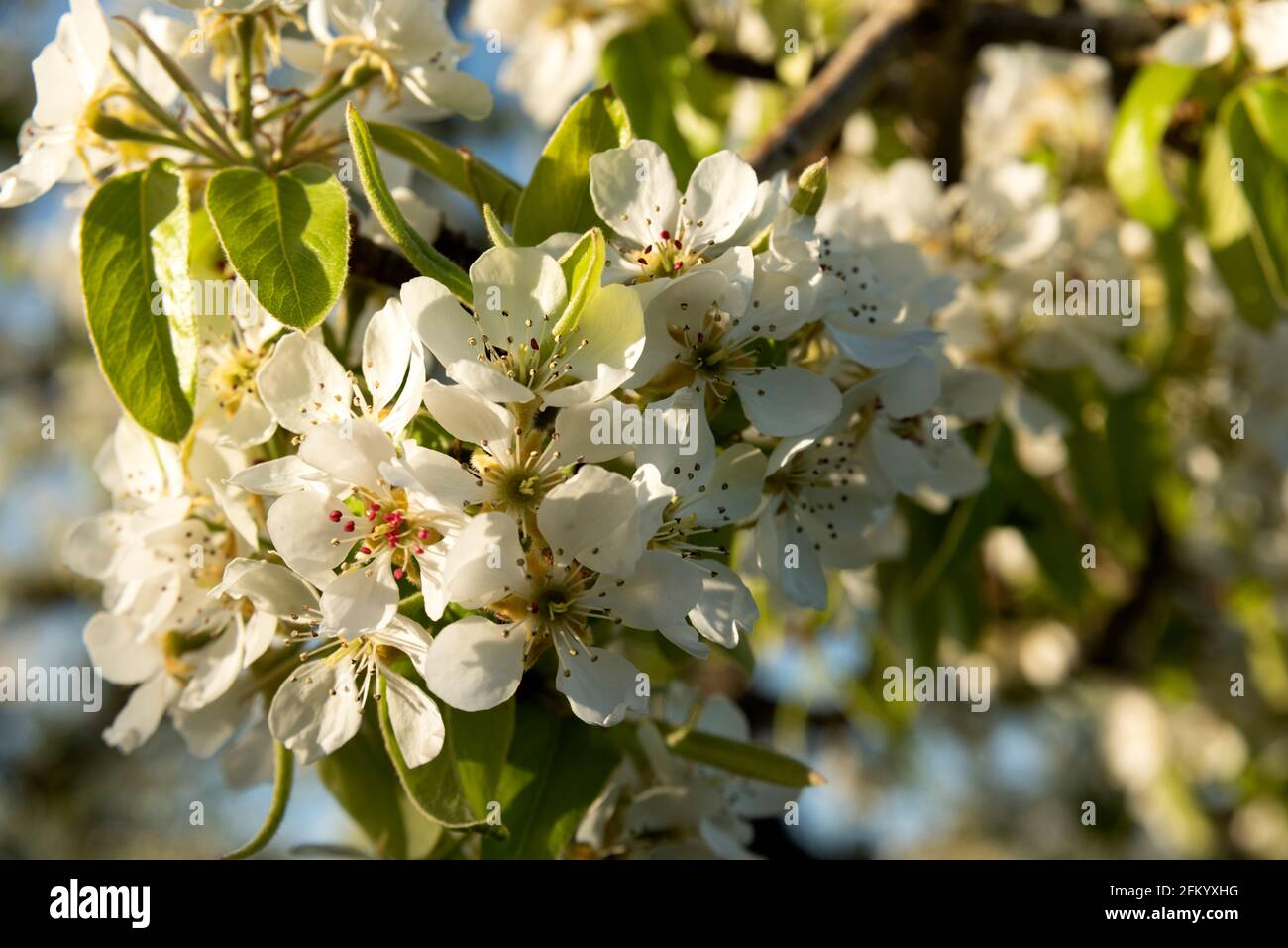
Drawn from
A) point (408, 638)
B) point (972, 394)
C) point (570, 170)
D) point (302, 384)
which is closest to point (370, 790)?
point (408, 638)

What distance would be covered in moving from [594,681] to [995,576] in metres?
2.49

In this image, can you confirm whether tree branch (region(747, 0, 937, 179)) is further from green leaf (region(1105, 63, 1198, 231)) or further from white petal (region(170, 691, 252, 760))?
Answer: white petal (region(170, 691, 252, 760))

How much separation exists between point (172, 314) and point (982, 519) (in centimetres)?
121

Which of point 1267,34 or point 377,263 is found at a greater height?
point 1267,34

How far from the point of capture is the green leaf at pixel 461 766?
1118mm

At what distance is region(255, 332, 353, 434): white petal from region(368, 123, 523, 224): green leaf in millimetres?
275

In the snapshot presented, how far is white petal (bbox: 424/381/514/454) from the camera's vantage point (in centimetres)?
104

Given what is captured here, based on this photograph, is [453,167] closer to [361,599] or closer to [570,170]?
[570,170]

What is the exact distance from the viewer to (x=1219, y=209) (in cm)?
188

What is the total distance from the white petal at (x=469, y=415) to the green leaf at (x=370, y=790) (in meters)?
0.56

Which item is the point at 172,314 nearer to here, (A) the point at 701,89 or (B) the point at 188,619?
(B) the point at 188,619

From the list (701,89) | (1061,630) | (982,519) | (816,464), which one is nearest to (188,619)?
(816,464)

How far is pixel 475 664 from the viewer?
1.04m

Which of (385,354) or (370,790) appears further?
(370,790)
